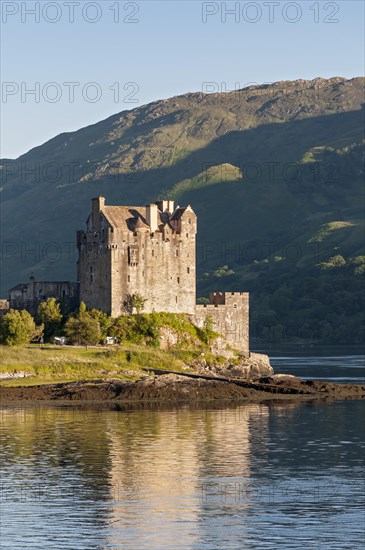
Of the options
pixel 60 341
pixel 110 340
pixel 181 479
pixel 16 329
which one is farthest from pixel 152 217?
pixel 181 479

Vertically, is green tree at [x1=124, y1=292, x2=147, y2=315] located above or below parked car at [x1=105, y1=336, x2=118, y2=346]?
above

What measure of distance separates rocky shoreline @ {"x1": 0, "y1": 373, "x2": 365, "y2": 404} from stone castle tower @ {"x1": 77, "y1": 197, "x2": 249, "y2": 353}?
1174cm

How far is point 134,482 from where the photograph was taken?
224 feet

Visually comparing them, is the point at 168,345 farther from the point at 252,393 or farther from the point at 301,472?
the point at 301,472

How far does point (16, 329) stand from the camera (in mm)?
112812

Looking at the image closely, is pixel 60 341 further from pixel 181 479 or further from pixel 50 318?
pixel 181 479

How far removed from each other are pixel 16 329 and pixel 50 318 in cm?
680

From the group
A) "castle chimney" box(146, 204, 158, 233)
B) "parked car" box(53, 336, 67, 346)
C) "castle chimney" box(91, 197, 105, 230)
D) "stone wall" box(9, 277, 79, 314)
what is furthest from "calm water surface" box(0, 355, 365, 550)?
"stone wall" box(9, 277, 79, 314)

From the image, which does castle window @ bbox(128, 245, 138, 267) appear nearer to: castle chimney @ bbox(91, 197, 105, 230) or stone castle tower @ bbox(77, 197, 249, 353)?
stone castle tower @ bbox(77, 197, 249, 353)

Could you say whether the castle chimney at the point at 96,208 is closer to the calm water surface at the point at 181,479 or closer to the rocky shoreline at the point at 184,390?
the rocky shoreline at the point at 184,390

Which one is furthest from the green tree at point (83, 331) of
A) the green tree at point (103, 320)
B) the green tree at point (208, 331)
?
the green tree at point (208, 331)

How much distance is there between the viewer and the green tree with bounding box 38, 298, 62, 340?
391 feet

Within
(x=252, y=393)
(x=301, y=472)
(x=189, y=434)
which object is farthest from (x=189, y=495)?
(x=252, y=393)

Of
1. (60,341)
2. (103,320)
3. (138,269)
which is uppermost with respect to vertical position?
(138,269)
